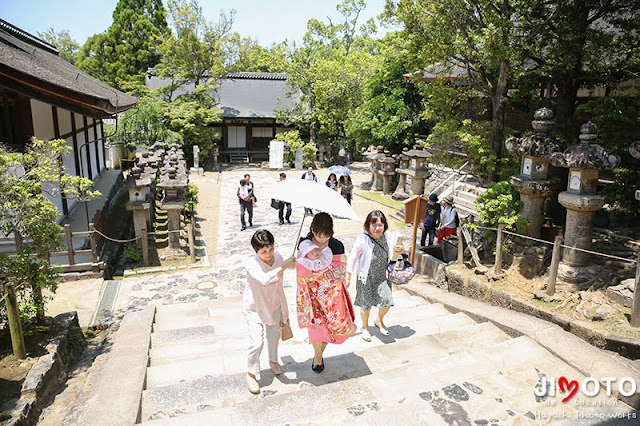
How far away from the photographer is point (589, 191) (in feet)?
22.9

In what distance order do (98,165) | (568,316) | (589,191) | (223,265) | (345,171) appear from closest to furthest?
(568,316), (589,191), (223,265), (345,171), (98,165)

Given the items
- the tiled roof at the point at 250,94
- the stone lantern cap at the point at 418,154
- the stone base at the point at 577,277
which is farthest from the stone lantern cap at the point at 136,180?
the tiled roof at the point at 250,94

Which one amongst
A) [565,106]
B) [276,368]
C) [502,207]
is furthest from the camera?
[565,106]

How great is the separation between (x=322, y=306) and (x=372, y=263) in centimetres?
104

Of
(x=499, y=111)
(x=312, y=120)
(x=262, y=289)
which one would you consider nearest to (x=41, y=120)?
(x=262, y=289)

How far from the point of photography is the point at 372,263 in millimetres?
5129

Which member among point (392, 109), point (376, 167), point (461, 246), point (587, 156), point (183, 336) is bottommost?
point (183, 336)

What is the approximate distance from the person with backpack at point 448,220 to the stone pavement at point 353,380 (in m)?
3.94

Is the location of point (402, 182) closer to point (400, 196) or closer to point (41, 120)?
point (400, 196)

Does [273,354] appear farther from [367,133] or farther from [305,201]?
[367,133]

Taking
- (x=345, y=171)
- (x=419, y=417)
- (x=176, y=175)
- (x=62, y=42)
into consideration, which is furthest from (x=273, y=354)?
(x=62, y=42)

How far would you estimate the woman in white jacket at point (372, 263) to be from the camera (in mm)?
5047

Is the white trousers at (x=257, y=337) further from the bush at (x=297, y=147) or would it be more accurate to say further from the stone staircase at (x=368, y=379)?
the bush at (x=297, y=147)

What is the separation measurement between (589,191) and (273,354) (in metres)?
5.66
